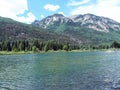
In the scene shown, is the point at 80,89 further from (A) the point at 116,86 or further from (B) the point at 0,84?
(B) the point at 0,84

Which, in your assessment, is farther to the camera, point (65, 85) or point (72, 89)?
point (65, 85)

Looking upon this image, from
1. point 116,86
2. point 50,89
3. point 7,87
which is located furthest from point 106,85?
point 7,87

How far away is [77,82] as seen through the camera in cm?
5266

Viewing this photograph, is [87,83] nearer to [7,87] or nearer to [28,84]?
[28,84]

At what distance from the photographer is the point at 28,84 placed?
51656 mm

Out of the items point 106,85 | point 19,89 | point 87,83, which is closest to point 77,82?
point 87,83

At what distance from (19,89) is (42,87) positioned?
401cm

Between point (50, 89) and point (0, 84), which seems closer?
point (50, 89)

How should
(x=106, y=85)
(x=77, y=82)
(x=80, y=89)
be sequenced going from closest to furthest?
(x=80, y=89) < (x=106, y=85) < (x=77, y=82)

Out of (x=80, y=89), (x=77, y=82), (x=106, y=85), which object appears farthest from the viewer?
(x=77, y=82)

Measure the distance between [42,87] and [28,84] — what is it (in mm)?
4719

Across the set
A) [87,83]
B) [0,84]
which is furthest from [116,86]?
[0,84]

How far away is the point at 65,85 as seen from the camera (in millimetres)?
49250

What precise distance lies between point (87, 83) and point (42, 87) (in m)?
8.80
